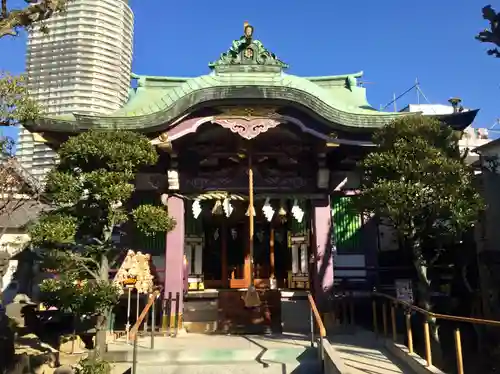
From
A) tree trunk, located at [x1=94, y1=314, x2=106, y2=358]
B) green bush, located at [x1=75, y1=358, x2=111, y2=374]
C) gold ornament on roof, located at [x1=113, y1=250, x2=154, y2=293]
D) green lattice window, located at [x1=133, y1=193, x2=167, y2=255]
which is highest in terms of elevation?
green lattice window, located at [x1=133, y1=193, x2=167, y2=255]

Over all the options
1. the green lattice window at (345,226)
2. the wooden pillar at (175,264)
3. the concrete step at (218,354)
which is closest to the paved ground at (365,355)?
the concrete step at (218,354)

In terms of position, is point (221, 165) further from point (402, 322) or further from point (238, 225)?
point (402, 322)

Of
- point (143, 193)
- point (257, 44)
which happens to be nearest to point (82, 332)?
point (143, 193)

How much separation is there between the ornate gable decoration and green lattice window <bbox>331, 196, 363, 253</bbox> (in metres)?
4.18

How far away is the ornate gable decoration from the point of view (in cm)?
1280

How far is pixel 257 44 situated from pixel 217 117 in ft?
10.8

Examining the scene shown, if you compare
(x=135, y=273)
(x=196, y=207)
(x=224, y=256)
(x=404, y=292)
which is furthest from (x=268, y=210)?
→ (x=404, y=292)

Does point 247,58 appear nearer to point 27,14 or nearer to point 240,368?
point 27,14

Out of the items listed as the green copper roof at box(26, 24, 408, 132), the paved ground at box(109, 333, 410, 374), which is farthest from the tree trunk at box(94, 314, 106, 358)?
the green copper roof at box(26, 24, 408, 132)

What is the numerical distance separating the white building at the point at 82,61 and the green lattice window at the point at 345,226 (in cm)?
1977

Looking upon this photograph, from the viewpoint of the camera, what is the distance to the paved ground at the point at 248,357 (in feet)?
25.8

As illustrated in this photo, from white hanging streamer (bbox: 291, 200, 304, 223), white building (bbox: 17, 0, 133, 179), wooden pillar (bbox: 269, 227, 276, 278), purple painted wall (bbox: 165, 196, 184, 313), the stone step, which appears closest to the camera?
the stone step

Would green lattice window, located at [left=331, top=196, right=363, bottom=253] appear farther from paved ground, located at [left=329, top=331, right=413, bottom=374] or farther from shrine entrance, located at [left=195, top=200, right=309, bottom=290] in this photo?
paved ground, located at [left=329, top=331, right=413, bottom=374]

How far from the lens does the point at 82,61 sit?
1112 inches
